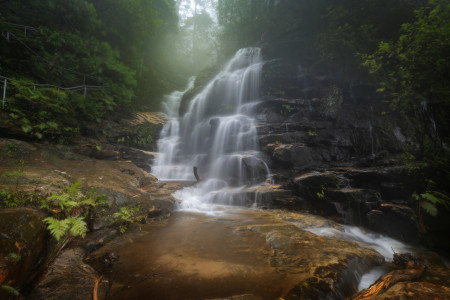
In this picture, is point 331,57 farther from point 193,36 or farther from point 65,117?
point 193,36

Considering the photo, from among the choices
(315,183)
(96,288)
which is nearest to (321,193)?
(315,183)

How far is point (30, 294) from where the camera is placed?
1812 mm

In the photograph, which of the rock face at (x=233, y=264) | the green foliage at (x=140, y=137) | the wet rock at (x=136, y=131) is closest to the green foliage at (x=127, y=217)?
the rock face at (x=233, y=264)

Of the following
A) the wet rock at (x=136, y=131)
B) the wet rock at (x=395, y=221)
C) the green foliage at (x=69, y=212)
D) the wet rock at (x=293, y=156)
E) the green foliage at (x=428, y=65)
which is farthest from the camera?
the wet rock at (x=136, y=131)

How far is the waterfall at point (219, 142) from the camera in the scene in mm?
8192

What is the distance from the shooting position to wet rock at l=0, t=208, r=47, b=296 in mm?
1686

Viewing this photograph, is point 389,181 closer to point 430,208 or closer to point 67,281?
point 430,208

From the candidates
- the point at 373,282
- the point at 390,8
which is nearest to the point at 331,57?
the point at 390,8

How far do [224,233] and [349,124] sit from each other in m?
9.49

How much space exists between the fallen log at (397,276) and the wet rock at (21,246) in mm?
3677

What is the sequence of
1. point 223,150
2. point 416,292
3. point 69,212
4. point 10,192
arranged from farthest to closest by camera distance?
point 223,150
point 69,212
point 10,192
point 416,292

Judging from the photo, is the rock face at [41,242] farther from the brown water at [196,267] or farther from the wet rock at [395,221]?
the wet rock at [395,221]

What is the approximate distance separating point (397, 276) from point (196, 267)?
9.26 ft

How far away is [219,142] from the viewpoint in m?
11.3
